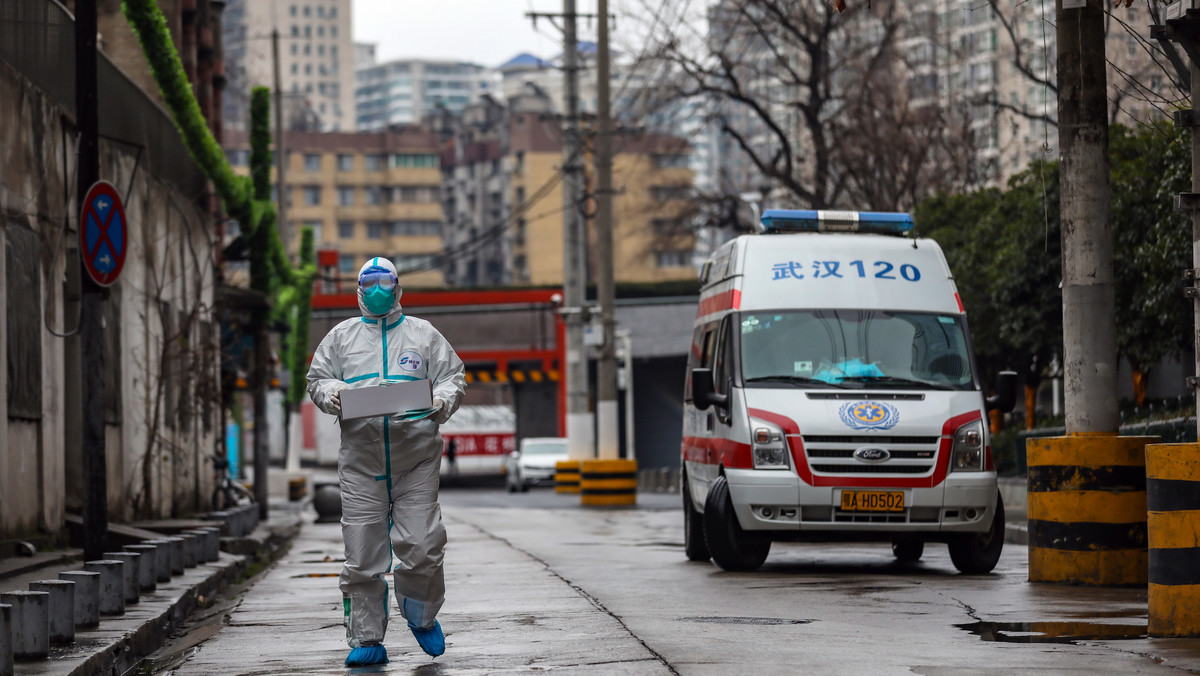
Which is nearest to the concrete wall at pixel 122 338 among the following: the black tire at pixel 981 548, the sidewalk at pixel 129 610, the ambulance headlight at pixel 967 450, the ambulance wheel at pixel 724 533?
the sidewalk at pixel 129 610

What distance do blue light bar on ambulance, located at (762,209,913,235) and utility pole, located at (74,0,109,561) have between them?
5586mm

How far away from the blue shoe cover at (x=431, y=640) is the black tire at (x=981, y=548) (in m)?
6.37

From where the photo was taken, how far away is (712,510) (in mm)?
13805

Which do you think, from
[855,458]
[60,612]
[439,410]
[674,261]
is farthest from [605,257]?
[674,261]

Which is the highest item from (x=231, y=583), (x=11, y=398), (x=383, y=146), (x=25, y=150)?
(x=383, y=146)

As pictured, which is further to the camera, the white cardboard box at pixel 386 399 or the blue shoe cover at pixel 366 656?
the white cardboard box at pixel 386 399

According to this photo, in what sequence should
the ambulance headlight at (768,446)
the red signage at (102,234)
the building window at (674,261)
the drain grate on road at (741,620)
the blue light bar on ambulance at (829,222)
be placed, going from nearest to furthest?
the drain grate on road at (741,620)
the red signage at (102,234)
the ambulance headlight at (768,446)
the blue light bar on ambulance at (829,222)
the building window at (674,261)

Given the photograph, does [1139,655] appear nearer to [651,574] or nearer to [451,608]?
[451,608]

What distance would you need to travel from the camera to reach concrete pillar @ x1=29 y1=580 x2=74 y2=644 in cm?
907

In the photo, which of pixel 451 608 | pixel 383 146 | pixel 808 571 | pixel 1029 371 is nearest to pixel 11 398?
pixel 451 608

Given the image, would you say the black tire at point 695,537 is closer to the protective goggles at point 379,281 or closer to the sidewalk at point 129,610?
the sidewalk at point 129,610

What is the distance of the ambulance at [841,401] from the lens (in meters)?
13.3

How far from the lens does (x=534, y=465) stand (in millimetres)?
48625

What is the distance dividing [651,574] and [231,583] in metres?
3.93
